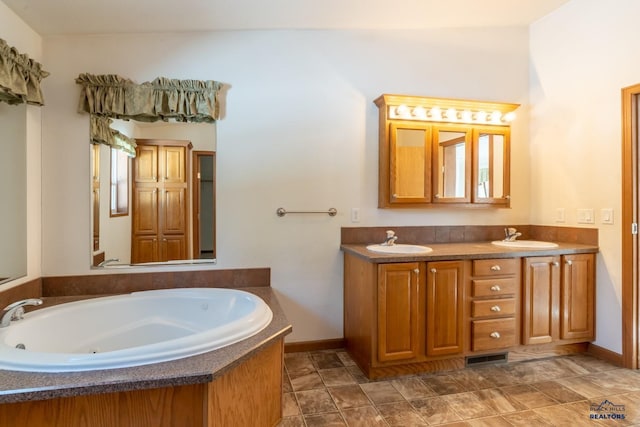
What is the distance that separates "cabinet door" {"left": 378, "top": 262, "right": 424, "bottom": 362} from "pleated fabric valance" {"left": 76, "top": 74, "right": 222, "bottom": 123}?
5.42 feet

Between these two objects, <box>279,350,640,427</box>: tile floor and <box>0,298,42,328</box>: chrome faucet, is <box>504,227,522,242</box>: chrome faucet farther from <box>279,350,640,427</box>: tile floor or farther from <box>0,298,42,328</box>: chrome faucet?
<box>0,298,42,328</box>: chrome faucet

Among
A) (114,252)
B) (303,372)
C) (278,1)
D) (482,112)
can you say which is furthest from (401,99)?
(114,252)

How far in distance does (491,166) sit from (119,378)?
9.71 feet

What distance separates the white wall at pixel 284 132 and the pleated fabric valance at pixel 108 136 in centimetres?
6

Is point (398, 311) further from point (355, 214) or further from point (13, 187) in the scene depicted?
point (13, 187)

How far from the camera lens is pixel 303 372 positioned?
242 centimetres

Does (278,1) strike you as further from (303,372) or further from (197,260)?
(303,372)

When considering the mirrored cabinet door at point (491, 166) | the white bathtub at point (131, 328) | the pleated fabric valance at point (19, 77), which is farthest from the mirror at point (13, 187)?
the mirrored cabinet door at point (491, 166)

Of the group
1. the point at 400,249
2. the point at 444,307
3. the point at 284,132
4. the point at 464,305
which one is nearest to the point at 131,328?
the point at 284,132

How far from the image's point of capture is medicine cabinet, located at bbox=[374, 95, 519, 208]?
9.12 ft

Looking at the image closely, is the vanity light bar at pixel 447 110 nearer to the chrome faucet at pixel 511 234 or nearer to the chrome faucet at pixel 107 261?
the chrome faucet at pixel 511 234

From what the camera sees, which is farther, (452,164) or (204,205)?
(452,164)

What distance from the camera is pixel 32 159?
2.24 m

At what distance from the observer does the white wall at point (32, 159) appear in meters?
2.13
